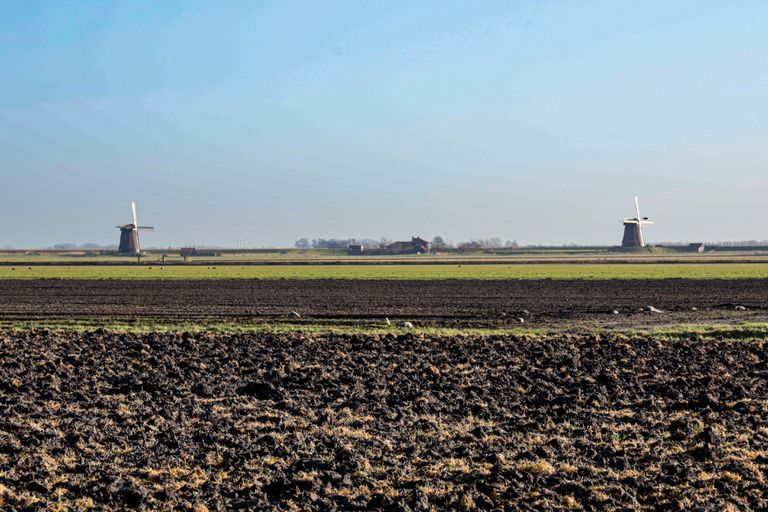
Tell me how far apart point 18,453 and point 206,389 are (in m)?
5.68

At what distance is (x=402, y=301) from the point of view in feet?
148

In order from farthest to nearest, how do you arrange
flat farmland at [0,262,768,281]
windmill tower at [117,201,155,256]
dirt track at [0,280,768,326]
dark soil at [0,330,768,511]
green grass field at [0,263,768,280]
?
windmill tower at [117,201,155,256], green grass field at [0,263,768,280], flat farmland at [0,262,768,281], dirt track at [0,280,768,326], dark soil at [0,330,768,511]

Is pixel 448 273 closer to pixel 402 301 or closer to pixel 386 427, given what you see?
pixel 402 301

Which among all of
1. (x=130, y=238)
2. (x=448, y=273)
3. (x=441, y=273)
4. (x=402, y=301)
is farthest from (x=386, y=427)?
(x=130, y=238)

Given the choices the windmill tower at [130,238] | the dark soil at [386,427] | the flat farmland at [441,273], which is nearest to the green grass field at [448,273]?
the flat farmland at [441,273]

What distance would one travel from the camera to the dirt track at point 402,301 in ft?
Answer: 120

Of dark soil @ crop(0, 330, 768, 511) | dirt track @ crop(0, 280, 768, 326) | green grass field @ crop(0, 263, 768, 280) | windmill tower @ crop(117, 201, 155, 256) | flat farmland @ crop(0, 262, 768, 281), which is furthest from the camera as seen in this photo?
windmill tower @ crop(117, 201, 155, 256)

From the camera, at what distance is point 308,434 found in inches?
573

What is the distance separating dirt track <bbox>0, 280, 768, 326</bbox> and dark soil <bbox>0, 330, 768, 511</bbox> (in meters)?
11.6

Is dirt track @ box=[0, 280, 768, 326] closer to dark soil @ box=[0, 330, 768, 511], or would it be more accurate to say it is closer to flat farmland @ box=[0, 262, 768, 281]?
flat farmland @ box=[0, 262, 768, 281]

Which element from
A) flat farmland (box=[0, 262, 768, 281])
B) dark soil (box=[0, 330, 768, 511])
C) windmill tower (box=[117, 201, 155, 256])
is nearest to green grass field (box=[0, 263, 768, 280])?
flat farmland (box=[0, 262, 768, 281])

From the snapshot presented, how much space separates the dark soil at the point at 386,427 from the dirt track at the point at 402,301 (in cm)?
1157

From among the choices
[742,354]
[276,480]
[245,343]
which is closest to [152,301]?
[245,343]

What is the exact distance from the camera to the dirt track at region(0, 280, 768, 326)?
3656 centimetres
